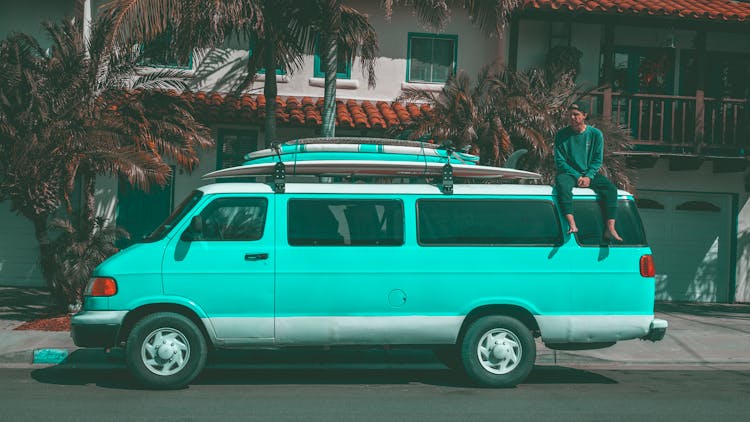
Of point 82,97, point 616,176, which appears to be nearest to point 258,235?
point 82,97

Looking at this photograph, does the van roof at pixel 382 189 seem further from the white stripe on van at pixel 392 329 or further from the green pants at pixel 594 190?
the white stripe on van at pixel 392 329

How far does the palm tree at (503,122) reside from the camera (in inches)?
537

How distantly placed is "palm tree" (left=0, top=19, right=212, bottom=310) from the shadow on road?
3.20 metres

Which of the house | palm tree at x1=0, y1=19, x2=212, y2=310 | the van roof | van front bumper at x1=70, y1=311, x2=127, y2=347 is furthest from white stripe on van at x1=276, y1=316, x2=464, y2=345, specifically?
the house

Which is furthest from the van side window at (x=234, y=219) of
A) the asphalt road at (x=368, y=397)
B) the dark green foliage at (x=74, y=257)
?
the dark green foliage at (x=74, y=257)

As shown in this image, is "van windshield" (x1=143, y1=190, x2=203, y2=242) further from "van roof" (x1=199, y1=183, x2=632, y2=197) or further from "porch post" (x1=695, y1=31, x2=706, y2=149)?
"porch post" (x1=695, y1=31, x2=706, y2=149)

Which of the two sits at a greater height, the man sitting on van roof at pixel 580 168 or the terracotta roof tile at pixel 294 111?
the terracotta roof tile at pixel 294 111

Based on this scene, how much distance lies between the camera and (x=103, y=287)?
27.3 feet

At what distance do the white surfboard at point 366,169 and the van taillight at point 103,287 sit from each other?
Result: 1.61m

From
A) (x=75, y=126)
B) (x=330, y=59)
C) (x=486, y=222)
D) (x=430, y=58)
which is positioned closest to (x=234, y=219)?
(x=486, y=222)

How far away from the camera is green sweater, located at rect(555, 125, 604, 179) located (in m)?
9.34

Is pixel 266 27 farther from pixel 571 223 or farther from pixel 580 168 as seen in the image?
pixel 571 223

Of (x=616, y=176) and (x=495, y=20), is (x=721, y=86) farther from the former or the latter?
(x=495, y=20)

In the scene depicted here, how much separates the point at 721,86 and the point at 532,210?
1220 cm
